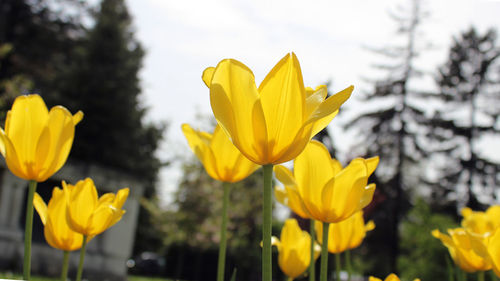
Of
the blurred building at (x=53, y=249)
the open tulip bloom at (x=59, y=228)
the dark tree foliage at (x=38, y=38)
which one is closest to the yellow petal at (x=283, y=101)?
the open tulip bloom at (x=59, y=228)

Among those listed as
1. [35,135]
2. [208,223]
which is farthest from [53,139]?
[208,223]

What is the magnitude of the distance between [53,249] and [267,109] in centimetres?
1112

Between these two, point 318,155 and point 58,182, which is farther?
point 58,182

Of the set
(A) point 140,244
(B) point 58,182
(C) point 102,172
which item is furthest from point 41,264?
(A) point 140,244

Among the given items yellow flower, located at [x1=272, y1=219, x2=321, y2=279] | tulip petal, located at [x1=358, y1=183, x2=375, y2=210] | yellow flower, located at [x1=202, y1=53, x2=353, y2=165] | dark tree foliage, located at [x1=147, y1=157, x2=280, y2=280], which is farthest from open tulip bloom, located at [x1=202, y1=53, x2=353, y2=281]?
dark tree foliage, located at [x1=147, y1=157, x2=280, y2=280]

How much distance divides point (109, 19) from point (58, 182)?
13.4 meters

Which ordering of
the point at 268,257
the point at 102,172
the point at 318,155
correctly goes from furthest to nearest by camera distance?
1. the point at 102,172
2. the point at 318,155
3. the point at 268,257

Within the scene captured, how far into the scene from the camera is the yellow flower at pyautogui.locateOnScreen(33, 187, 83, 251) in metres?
1.24

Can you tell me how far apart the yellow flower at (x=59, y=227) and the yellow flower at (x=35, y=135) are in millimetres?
128

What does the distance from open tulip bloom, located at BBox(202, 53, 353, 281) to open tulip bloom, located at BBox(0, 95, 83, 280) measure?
47 cm

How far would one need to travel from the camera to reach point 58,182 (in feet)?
35.7

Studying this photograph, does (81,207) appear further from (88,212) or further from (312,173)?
(312,173)

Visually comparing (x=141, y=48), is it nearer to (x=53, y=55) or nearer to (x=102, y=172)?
(x=53, y=55)

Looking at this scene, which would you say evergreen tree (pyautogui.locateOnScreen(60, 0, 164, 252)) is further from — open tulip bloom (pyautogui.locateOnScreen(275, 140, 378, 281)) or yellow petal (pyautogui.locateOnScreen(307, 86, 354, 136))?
yellow petal (pyautogui.locateOnScreen(307, 86, 354, 136))
